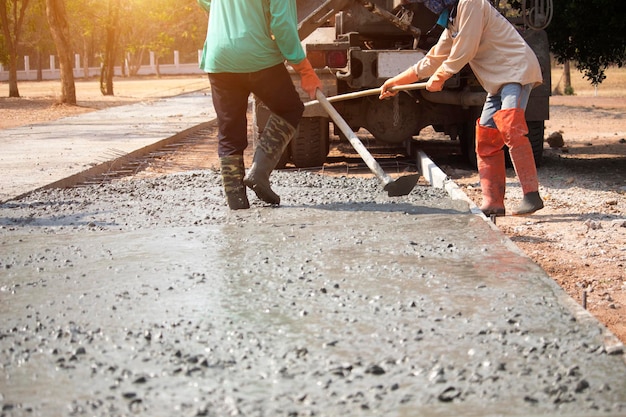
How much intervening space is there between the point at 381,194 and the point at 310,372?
4.47 meters

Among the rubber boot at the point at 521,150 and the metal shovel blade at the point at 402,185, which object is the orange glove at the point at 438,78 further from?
the metal shovel blade at the point at 402,185

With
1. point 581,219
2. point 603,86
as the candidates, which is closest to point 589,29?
point 581,219

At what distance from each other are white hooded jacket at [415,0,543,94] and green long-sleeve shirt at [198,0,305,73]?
1.11m

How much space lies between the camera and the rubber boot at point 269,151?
7123 mm

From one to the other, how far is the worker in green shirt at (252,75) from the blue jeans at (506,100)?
1.29 meters

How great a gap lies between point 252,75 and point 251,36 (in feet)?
0.90

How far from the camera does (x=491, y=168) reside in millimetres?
7281

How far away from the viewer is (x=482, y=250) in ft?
17.3

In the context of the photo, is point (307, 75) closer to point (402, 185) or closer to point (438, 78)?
point (438, 78)

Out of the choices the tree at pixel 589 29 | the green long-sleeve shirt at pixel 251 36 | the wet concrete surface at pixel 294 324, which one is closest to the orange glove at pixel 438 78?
the green long-sleeve shirt at pixel 251 36

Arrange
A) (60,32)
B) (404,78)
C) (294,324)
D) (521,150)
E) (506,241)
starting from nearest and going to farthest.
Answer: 1. (294,324)
2. (506,241)
3. (521,150)
4. (404,78)
5. (60,32)

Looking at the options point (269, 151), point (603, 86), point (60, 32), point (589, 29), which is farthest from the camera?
point (603, 86)

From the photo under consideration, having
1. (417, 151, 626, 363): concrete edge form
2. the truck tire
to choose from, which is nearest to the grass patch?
the truck tire

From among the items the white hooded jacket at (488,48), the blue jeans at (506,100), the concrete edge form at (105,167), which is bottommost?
the concrete edge form at (105,167)
